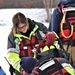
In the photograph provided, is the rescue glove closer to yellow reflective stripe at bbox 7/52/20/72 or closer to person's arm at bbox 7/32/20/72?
person's arm at bbox 7/32/20/72

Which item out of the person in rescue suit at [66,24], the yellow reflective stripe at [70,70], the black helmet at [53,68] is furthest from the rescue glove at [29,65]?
the person in rescue suit at [66,24]

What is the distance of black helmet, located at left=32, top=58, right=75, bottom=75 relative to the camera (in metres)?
3.12

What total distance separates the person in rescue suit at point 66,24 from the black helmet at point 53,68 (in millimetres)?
1695

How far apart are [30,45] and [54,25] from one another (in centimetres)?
62

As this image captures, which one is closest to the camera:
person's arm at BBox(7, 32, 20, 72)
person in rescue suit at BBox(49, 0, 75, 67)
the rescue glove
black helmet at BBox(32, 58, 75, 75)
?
black helmet at BBox(32, 58, 75, 75)

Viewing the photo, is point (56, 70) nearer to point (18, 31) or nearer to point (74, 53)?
point (18, 31)

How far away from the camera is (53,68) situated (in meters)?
3.14

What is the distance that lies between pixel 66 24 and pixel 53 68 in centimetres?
184

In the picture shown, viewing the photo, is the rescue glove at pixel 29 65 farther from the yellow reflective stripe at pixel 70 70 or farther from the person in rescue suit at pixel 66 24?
the person in rescue suit at pixel 66 24

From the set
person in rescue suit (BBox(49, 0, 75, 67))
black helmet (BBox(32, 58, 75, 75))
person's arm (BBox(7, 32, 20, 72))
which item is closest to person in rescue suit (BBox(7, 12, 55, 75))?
person's arm (BBox(7, 32, 20, 72))

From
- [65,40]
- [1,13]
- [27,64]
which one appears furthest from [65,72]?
[1,13]

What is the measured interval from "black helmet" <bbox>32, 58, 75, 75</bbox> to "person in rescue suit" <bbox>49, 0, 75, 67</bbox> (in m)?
1.70

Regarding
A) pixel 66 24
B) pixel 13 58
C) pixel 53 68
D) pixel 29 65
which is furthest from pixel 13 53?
pixel 53 68

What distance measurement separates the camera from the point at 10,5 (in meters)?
20.8
